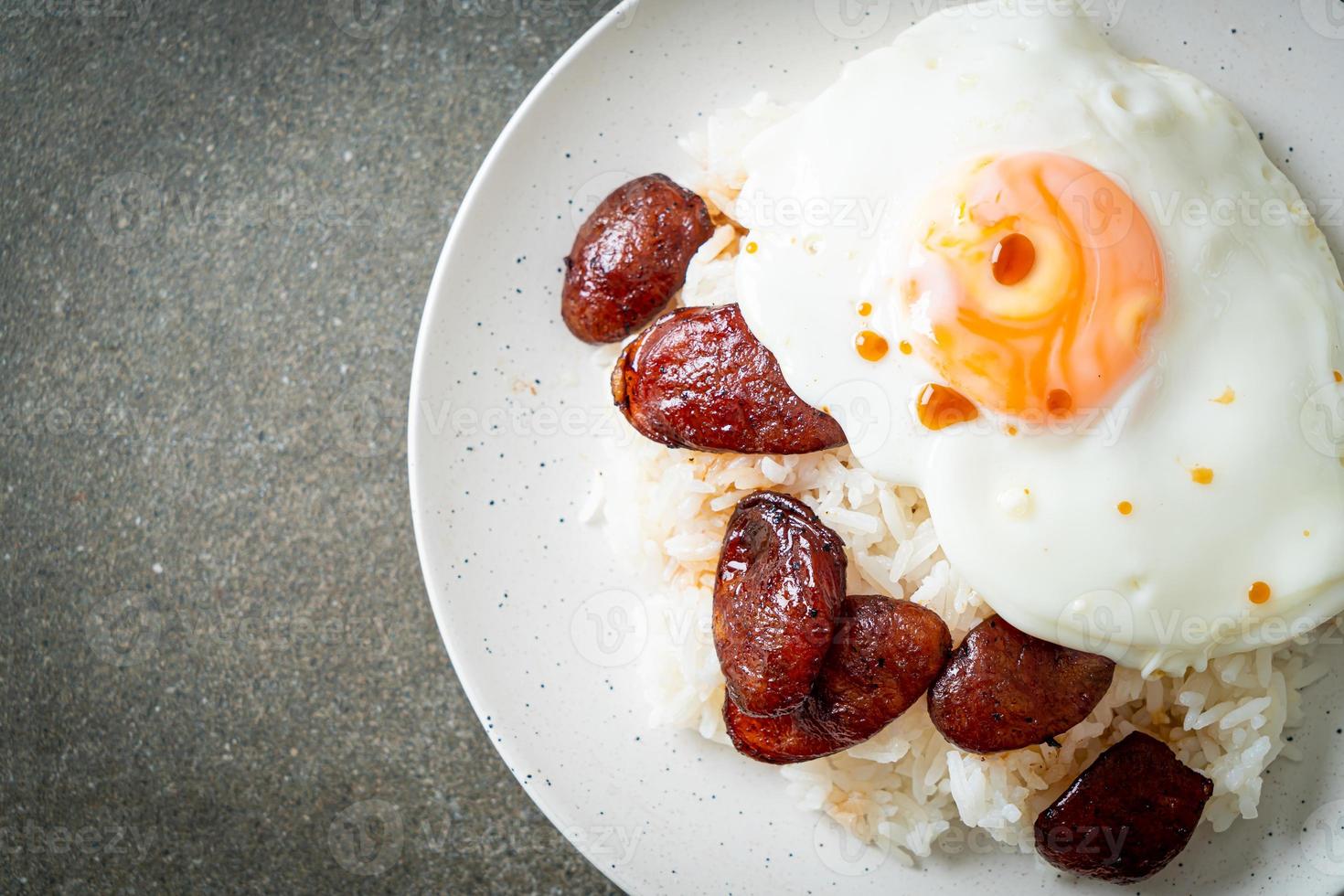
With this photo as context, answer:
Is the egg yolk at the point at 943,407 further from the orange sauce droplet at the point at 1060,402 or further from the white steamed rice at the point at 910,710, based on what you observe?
the white steamed rice at the point at 910,710

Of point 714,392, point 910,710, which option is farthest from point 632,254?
point 910,710

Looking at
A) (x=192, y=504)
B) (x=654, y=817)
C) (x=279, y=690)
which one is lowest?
(x=279, y=690)

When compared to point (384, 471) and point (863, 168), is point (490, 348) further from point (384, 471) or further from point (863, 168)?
point (863, 168)

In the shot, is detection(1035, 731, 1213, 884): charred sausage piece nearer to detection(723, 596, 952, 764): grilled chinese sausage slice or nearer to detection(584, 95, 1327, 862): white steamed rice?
detection(584, 95, 1327, 862): white steamed rice

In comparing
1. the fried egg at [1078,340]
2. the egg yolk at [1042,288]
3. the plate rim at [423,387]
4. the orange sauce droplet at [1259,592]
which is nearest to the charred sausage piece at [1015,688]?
the fried egg at [1078,340]

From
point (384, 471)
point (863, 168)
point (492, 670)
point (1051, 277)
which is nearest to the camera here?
point (1051, 277)

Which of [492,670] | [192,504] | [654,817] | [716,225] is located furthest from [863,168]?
[192,504]
